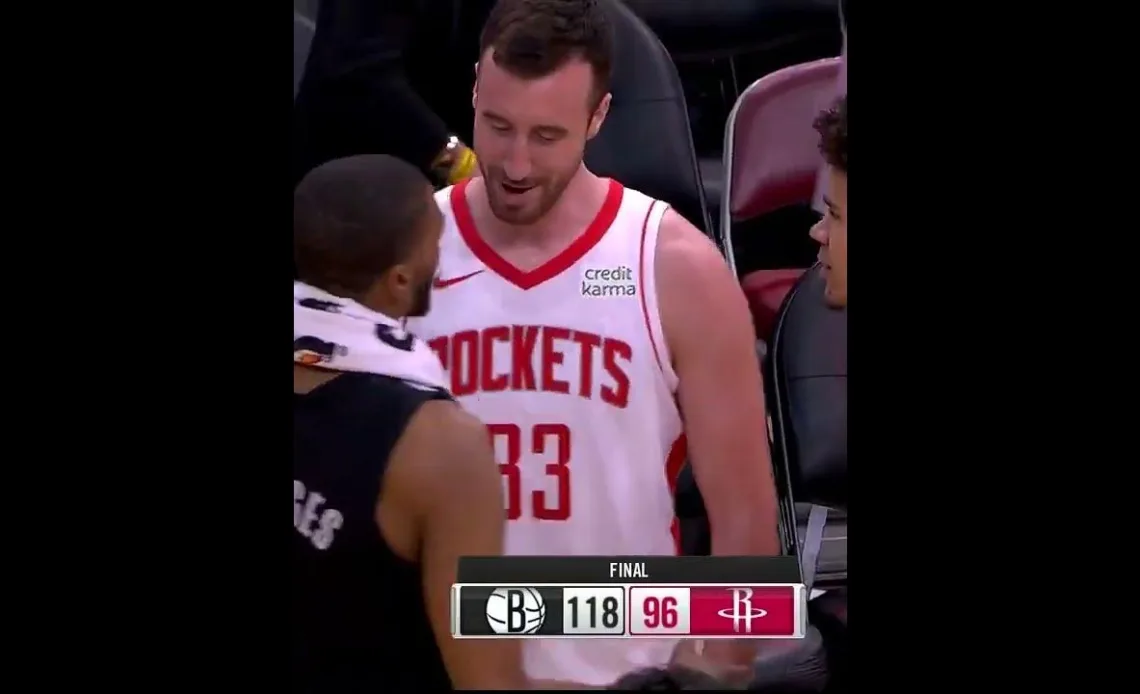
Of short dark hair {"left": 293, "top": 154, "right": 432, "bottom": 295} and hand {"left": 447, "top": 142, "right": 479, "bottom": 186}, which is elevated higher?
hand {"left": 447, "top": 142, "right": 479, "bottom": 186}

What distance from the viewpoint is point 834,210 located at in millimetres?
1942

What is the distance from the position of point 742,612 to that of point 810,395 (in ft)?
1.15

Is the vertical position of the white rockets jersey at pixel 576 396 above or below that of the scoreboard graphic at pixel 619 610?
above

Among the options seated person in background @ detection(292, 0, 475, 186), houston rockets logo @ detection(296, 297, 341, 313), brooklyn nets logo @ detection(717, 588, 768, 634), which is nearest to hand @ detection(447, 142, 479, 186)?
seated person in background @ detection(292, 0, 475, 186)

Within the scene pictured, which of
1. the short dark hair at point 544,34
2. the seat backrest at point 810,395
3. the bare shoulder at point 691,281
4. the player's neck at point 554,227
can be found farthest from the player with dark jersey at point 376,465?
the seat backrest at point 810,395

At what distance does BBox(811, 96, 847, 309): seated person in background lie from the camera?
1928 mm

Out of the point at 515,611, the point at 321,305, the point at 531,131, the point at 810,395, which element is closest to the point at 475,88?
the point at 531,131

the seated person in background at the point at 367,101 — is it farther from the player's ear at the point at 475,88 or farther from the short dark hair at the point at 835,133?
the short dark hair at the point at 835,133

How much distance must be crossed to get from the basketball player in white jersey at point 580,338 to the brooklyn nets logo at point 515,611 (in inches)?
1.5

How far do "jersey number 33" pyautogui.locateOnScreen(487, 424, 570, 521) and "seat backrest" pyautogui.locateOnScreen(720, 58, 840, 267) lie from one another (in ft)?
1.31

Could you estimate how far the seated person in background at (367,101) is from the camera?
6.31 feet

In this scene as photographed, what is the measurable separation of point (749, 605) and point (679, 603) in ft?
0.35

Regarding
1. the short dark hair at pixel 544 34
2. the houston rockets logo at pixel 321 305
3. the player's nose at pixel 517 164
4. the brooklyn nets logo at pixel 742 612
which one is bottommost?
the brooklyn nets logo at pixel 742 612

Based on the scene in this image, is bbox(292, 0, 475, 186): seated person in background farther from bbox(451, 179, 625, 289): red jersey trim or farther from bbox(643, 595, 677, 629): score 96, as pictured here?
bbox(643, 595, 677, 629): score 96
